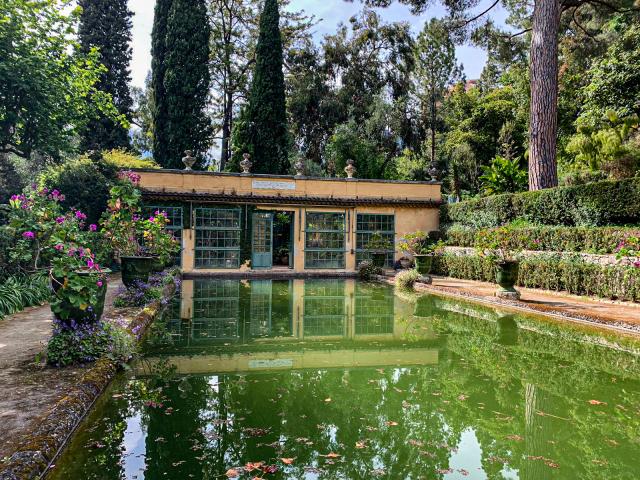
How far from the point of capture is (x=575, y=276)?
364 inches

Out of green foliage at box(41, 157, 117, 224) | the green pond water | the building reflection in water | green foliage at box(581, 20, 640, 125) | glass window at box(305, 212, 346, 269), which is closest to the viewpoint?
the green pond water

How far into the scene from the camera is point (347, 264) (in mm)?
16312

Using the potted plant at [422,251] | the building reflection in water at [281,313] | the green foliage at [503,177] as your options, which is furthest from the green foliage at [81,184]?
the green foliage at [503,177]

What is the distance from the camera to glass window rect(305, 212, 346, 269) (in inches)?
633

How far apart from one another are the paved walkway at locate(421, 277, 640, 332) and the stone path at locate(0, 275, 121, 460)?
654cm

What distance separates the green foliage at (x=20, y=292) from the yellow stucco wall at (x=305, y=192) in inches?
283

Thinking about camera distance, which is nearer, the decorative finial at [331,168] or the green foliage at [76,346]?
the green foliage at [76,346]

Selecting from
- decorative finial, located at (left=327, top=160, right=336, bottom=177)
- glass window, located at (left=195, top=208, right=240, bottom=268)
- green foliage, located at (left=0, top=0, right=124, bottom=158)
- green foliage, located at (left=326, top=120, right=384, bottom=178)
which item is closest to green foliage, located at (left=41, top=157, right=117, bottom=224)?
green foliage, located at (left=0, top=0, right=124, bottom=158)

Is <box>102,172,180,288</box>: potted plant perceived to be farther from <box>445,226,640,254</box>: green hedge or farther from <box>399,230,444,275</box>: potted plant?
<box>399,230,444,275</box>: potted plant

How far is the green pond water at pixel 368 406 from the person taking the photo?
8.53 ft

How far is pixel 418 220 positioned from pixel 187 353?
1309 cm

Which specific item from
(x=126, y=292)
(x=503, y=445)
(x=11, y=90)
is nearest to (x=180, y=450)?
(x=503, y=445)

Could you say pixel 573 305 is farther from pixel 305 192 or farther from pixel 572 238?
pixel 305 192

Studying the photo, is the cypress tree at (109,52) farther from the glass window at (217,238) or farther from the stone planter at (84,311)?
the stone planter at (84,311)
